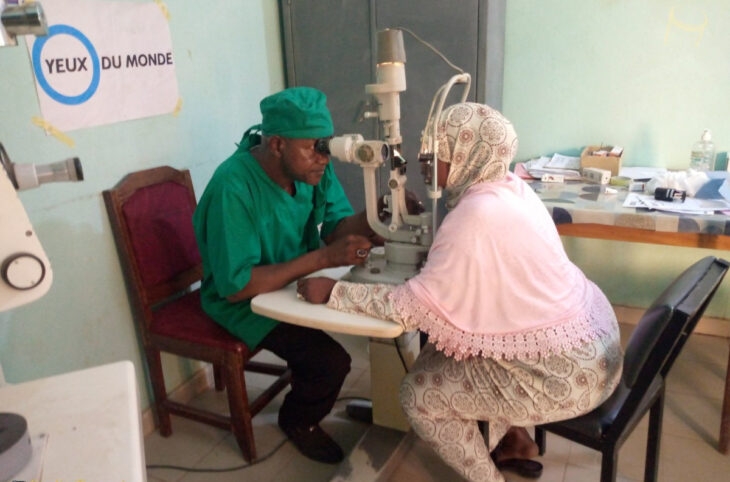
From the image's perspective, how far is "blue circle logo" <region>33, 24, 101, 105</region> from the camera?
63.8 inches

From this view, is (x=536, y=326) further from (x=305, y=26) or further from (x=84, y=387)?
(x=305, y=26)

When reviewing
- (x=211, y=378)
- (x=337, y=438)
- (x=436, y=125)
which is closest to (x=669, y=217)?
(x=436, y=125)

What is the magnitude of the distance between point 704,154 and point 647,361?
1.60m

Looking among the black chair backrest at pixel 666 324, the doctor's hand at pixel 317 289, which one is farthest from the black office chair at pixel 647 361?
the doctor's hand at pixel 317 289

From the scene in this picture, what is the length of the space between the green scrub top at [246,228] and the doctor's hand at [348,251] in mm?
228

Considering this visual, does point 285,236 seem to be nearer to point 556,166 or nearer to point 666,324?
point 666,324

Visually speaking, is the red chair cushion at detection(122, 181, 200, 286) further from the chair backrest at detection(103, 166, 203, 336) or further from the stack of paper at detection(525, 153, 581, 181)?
the stack of paper at detection(525, 153, 581, 181)

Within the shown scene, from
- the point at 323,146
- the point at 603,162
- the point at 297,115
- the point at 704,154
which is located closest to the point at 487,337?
the point at 323,146

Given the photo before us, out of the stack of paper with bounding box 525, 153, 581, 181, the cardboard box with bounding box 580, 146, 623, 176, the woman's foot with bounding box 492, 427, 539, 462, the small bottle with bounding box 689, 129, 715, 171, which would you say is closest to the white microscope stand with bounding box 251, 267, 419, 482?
the woman's foot with bounding box 492, 427, 539, 462

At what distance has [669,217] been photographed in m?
1.89

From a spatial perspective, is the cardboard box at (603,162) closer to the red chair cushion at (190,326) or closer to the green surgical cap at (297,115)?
the green surgical cap at (297,115)

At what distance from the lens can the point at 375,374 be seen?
197cm

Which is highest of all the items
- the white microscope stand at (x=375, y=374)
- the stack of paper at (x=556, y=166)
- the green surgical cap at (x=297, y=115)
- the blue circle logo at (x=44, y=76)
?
the blue circle logo at (x=44, y=76)

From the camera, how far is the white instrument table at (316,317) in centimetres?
131
